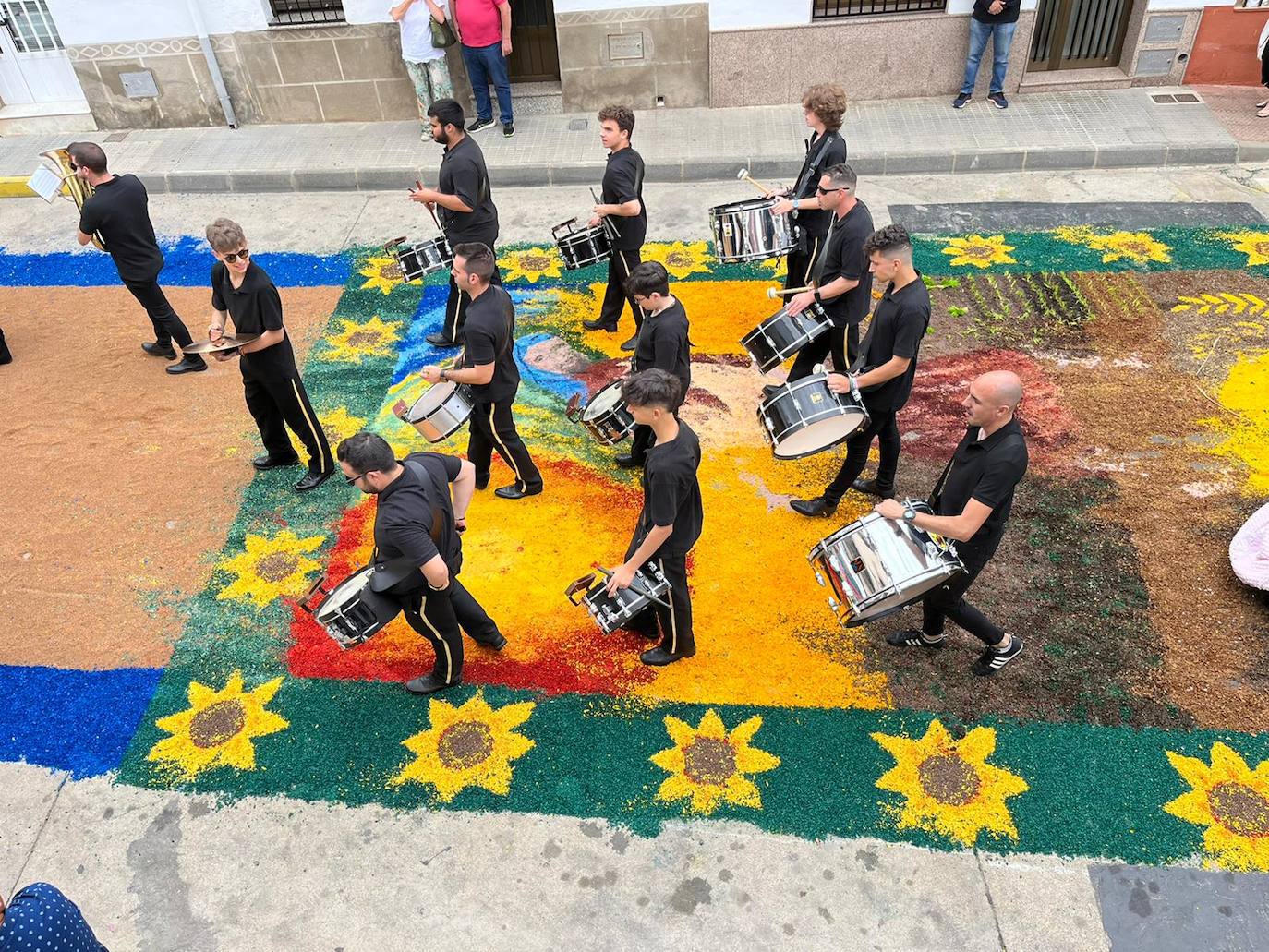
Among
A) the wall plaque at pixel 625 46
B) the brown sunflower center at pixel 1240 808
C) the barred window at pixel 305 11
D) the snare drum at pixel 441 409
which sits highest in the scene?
the barred window at pixel 305 11

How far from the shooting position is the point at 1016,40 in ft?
35.9

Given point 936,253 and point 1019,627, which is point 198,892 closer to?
point 1019,627

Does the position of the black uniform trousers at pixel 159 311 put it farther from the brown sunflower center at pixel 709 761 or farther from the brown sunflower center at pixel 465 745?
the brown sunflower center at pixel 709 761

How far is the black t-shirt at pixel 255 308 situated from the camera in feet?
19.4

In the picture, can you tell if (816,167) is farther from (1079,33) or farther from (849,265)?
(1079,33)

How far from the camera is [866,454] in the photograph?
5969 millimetres

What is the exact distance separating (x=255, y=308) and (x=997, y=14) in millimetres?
8865

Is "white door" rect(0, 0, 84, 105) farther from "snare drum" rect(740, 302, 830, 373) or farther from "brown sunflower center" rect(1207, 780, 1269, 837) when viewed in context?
"brown sunflower center" rect(1207, 780, 1269, 837)

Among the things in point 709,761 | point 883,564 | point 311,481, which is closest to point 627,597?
point 709,761

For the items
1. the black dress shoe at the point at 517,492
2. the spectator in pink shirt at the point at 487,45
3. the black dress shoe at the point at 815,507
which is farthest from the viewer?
the spectator in pink shirt at the point at 487,45

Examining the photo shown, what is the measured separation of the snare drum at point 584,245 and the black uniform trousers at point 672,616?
3.21m

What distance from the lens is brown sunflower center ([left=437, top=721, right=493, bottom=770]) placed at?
4898mm

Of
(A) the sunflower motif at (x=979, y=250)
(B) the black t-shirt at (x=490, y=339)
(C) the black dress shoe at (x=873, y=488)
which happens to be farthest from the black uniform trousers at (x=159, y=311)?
(A) the sunflower motif at (x=979, y=250)

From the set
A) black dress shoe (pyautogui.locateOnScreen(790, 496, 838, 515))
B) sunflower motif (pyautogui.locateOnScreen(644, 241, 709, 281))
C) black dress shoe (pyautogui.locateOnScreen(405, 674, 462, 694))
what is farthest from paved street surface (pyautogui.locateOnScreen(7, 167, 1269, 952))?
sunflower motif (pyautogui.locateOnScreen(644, 241, 709, 281))
